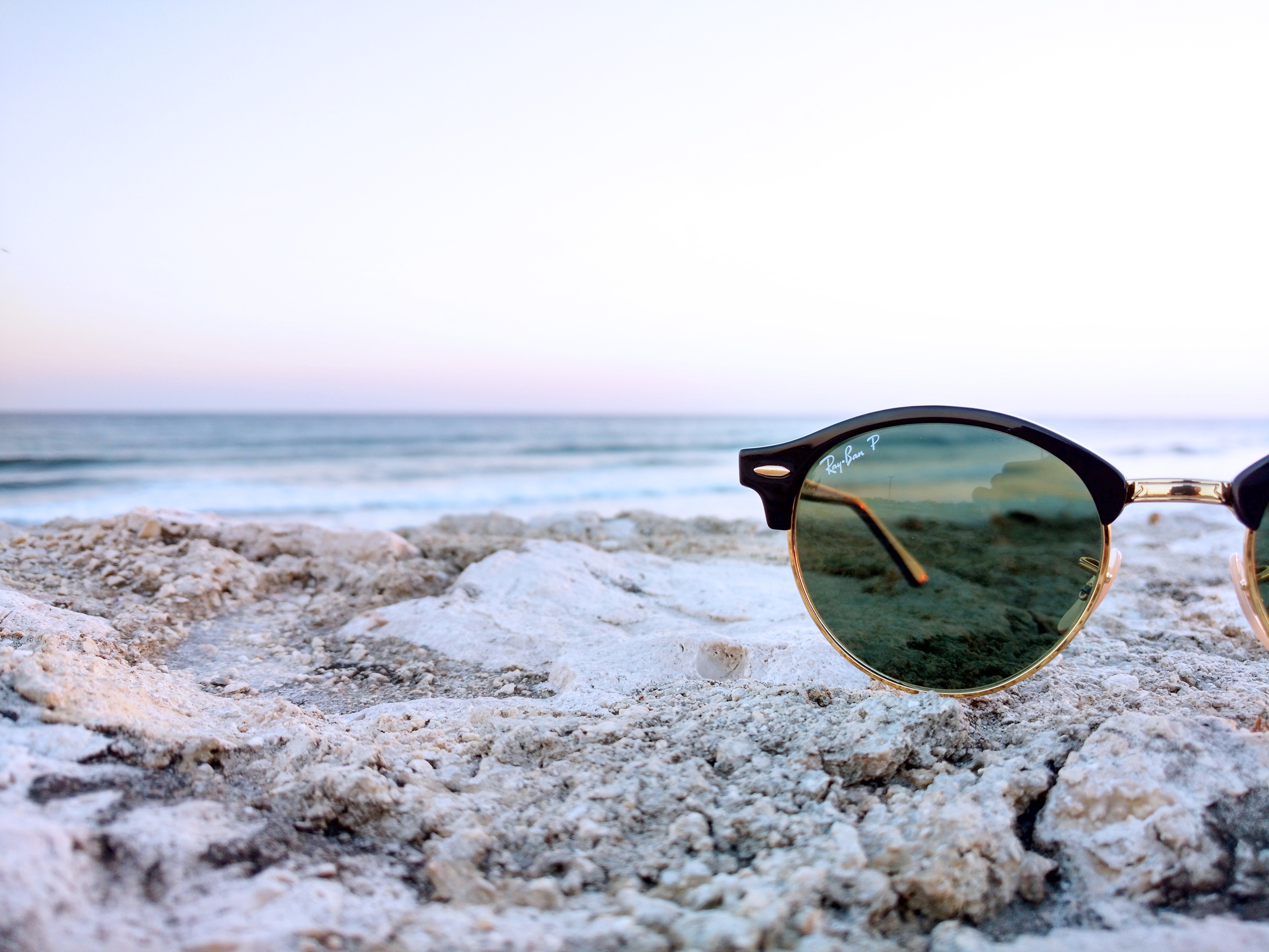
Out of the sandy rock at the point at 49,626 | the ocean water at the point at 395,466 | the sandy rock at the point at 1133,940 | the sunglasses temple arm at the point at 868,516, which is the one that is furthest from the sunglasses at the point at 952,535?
the ocean water at the point at 395,466

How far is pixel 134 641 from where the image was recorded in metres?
1.60

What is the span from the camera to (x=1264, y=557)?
1289 millimetres

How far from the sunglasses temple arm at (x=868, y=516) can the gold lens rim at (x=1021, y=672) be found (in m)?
0.11

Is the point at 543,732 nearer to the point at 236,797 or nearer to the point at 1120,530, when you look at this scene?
the point at 236,797

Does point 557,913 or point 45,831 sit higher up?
point 45,831

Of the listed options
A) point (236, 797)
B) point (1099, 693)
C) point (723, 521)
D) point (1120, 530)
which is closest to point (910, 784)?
point (1099, 693)

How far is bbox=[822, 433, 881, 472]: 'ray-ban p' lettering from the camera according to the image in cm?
152

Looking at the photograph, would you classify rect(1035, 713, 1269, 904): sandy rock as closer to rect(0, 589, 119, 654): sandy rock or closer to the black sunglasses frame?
the black sunglasses frame

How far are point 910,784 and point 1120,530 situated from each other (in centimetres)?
331

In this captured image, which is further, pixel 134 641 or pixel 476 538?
pixel 476 538

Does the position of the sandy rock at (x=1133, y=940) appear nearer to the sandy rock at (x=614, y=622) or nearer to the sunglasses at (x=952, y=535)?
the sunglasses at (x=952, y=535)

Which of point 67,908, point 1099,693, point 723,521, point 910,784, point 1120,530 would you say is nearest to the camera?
point 67,908

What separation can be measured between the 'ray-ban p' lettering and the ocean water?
119 inches

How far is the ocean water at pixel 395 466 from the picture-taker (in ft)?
20.7
